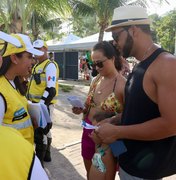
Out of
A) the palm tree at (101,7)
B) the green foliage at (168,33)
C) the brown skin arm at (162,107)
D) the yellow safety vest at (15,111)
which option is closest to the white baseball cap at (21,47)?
the yellow safety vest at (15,111)

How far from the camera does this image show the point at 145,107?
6.19 ft

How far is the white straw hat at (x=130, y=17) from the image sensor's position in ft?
6.68

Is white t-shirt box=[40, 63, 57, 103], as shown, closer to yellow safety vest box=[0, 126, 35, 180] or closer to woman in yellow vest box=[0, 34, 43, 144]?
woman in yellow vest box=[0, 34, 43, 144]

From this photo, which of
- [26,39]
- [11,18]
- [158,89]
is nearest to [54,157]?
[26,39]

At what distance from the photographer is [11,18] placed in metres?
8.31

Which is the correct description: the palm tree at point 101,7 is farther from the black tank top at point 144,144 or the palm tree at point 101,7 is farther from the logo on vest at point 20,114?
the black tank top at point 144,144

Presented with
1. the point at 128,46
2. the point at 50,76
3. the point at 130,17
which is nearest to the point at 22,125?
the point at 128,46

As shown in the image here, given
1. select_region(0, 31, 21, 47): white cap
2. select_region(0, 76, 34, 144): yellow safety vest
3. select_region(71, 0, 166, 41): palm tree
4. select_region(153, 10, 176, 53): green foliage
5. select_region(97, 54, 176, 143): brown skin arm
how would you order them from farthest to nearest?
select_region(153, 10, 176, 53): green foliage < select_region(71, 0, 166, 41): palm tree < select_region(0, 76, 34, 144): yellow safety vest < select_region(0, 31, 21, 47): white cap < select_region(97, 54, 176, 143): brown skin arm

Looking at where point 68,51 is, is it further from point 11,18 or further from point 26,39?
point 26,39

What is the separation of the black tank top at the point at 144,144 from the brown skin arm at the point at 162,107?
7 cm

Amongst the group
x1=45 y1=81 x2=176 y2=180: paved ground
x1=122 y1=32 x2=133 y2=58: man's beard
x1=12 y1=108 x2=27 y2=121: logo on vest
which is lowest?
x1=45 y1=81 x2=176 y2=180: paved ground

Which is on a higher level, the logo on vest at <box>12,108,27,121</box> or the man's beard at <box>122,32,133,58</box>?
the man's beard at <box>122,32,133,58</box>

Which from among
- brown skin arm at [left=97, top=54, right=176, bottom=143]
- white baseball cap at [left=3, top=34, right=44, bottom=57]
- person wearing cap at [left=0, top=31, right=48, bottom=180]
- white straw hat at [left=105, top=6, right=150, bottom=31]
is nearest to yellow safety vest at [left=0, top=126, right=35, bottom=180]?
person wearing cap at [left=0, top=31, right=48, bottom=180]

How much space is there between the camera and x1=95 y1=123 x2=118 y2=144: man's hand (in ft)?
6.56
